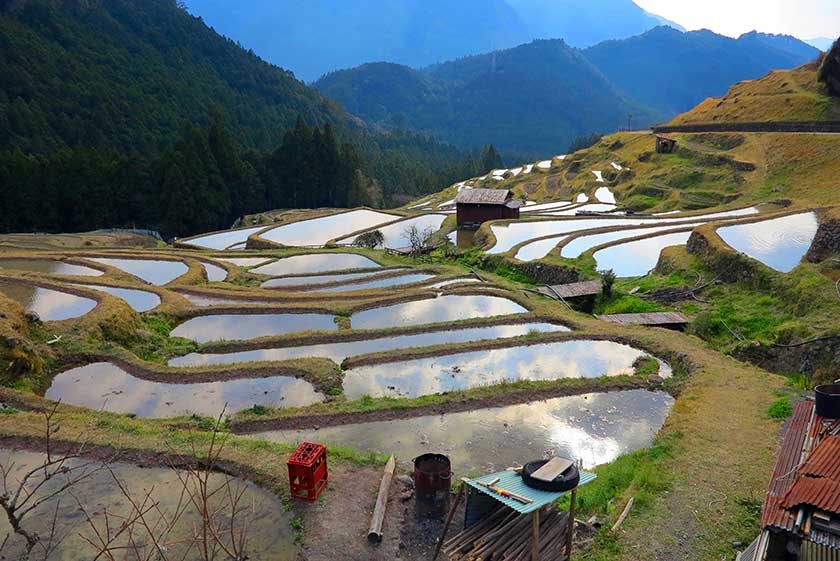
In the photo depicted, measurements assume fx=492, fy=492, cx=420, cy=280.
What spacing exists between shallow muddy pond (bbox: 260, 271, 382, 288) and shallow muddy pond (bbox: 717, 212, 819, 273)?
19551 mm

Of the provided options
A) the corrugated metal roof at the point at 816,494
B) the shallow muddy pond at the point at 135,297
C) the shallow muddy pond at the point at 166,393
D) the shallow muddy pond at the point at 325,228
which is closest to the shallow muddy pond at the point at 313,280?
the shallow muddy pond at the point at 135,297

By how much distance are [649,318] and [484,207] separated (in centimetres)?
2743

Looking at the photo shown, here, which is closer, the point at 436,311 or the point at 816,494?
the point at 816,494

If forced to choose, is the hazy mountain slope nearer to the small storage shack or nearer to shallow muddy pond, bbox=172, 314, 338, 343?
the small storage shack

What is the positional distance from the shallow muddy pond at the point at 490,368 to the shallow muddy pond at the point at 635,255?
33.8 feet

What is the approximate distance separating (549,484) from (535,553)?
96cm

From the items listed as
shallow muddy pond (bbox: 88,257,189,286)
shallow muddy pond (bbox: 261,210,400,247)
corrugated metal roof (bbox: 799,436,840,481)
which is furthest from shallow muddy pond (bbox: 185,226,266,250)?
corrugated metal roof (bbox: 799,436,840,481)

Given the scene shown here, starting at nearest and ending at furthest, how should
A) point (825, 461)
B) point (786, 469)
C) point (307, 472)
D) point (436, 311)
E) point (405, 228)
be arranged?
point (825, 461) < point (786, 469) < point (307, 472) < point (436, 311) < point (405, 228)

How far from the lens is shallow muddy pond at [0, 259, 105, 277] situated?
27.8m

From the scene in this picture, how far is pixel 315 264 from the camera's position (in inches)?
1334

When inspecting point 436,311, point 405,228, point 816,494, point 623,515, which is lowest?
point 623,515

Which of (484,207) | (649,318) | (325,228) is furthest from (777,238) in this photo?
(325,228)

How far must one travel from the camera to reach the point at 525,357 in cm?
1727

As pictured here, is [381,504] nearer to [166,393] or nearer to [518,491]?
[518,491]
